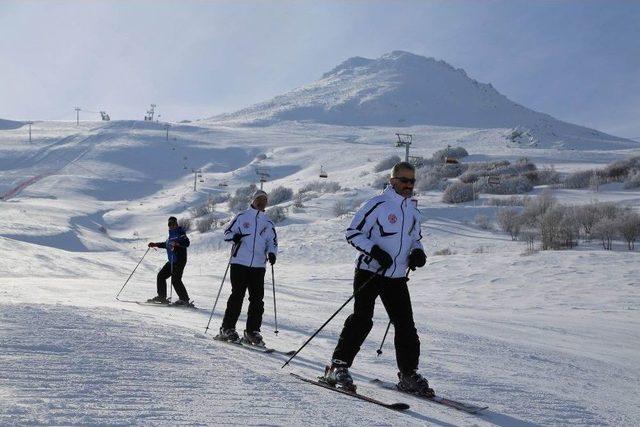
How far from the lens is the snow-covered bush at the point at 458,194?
37125 mm

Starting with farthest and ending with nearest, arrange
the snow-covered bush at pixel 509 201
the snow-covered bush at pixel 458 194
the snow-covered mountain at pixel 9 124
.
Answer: the snow-covered mountain at pixel 9 124 → the snow-covered bush at pixel 458 194 → the snow-covered bush at pixel 509 201

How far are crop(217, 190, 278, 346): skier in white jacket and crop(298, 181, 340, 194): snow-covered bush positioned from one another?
4171 cm

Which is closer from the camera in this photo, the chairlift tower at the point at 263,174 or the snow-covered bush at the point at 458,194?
the snow-covered bush at the point at 458,194

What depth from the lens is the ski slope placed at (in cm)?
451

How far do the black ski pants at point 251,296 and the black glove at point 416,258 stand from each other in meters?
3.03

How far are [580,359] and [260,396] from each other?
5404 millimetres

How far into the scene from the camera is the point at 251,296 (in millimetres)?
8289

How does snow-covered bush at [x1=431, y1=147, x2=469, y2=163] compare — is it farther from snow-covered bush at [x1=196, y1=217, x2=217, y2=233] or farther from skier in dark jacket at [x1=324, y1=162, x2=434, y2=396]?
skier in dark jacket at [x1=324, y1=162, x2=434, y2=396]

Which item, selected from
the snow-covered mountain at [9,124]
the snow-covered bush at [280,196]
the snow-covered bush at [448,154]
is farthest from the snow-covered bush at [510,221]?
the snow-covered mountain at [9,124]

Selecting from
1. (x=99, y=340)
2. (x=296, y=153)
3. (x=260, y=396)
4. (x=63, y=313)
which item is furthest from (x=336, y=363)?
(x=296, y=153)

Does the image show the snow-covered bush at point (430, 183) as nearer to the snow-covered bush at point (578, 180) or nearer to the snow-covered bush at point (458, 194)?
the snow-covered bush at point (458, 194)

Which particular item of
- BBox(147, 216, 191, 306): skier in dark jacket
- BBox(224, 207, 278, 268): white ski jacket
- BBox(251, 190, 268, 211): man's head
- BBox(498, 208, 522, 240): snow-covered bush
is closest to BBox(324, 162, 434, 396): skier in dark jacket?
BBox(224, 207, 278, 268): white ski jacket

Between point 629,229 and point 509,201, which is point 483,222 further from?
point 629,229

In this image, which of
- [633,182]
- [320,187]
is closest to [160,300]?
[633,182]
